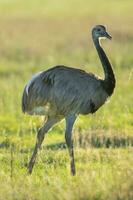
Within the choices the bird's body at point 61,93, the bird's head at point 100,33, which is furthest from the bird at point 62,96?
the bird's head at point 100,33

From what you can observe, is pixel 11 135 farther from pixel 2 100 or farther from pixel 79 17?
pixel 79 17

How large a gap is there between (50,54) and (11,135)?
1428 cm

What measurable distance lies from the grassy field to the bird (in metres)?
0.45

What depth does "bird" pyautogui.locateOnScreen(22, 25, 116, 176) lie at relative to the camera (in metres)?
9.95

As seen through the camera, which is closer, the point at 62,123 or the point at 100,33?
the point at 100,33

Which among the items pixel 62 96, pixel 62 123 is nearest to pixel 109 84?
pixel 62 96

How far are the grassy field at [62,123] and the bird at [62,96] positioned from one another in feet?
1.46

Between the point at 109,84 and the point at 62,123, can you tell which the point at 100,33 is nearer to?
the point at 109,84

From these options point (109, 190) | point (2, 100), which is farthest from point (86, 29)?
point (109, 190)

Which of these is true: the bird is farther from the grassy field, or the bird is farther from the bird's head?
the bird's head

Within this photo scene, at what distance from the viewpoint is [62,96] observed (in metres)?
9.97

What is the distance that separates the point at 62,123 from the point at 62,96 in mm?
4186

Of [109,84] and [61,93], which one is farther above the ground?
[109,84]

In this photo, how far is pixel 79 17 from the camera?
114 ft
